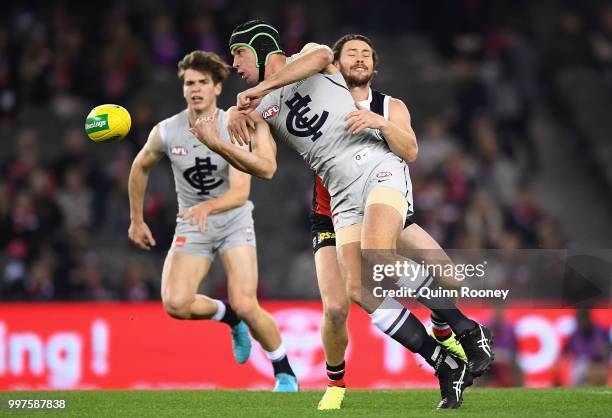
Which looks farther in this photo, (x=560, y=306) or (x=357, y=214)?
(x=560, y=306)

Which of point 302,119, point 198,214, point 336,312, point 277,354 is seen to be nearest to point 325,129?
point 302,119

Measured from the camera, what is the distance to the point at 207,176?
919 centimetres

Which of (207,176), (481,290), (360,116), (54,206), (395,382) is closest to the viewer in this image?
(360,116)

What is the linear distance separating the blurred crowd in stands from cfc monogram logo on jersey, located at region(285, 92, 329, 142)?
6.12 metres

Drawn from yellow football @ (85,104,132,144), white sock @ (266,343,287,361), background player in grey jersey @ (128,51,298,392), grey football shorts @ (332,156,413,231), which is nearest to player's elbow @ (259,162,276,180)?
grey football shorts @ (332,156,413,231)

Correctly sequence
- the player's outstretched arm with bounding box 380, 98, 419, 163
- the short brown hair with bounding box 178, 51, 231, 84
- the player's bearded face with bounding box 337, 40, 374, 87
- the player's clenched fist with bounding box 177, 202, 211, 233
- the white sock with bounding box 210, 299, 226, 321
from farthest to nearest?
the white sock with bounding box 210, 299, 226, 321 → the short brown hair with bounding box 178, 51, 231, 84 → the player's clenched fist with bounding box 177, 202, 211, 233 → the player's bearded face with bounding box 337, 40, 374, 87 → the player's outstretched arm with bounding box 380, 98, 419, 163

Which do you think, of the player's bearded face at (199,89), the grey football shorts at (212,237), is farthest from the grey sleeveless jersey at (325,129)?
the grey football shorts at (212,237)

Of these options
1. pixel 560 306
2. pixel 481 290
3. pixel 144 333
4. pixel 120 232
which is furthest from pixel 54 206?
pixel 481 290

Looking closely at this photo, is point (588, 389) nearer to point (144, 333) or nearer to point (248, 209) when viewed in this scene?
point (248, 209)

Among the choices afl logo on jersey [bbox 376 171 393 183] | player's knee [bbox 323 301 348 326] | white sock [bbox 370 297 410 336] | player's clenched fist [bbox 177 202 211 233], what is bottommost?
player's knee [bbox 323 301 348 326]

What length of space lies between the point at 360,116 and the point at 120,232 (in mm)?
8104

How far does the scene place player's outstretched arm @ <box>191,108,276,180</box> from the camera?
6.96 metres

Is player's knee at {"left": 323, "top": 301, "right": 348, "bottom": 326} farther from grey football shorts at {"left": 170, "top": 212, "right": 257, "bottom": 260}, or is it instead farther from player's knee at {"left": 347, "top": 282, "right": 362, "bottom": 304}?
grey football shorts at {"left": 170, "top": 212, "right": 257, "bottom": 260}

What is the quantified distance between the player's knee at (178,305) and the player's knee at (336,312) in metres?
1.79
